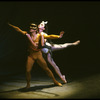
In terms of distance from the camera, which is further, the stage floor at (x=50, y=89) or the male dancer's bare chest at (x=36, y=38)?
the male dancer's bare chest at (x=36, y=38)

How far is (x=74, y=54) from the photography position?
34.0 feet

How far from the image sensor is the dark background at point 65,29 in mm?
8688

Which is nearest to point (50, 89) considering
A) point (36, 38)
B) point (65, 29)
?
point (36, 38)

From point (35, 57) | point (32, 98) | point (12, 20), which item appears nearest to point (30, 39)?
Result: point (35, 57)

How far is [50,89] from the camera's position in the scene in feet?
19.7

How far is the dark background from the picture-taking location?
8688 mm

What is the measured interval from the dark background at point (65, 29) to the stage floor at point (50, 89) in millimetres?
1417

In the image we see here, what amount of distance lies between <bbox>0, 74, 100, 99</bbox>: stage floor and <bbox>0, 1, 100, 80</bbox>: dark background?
1.42 metres

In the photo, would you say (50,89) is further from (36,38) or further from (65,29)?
(65,29)

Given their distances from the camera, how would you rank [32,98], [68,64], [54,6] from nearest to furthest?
[32,98] → [54,6] → [68,64]

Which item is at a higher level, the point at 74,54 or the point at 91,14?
the point at 91,14

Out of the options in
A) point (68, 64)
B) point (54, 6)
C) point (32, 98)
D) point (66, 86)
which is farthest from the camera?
point (68, 64)

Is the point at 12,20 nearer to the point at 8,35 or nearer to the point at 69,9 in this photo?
the point at 8,35

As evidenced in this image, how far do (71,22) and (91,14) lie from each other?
3.01ft
